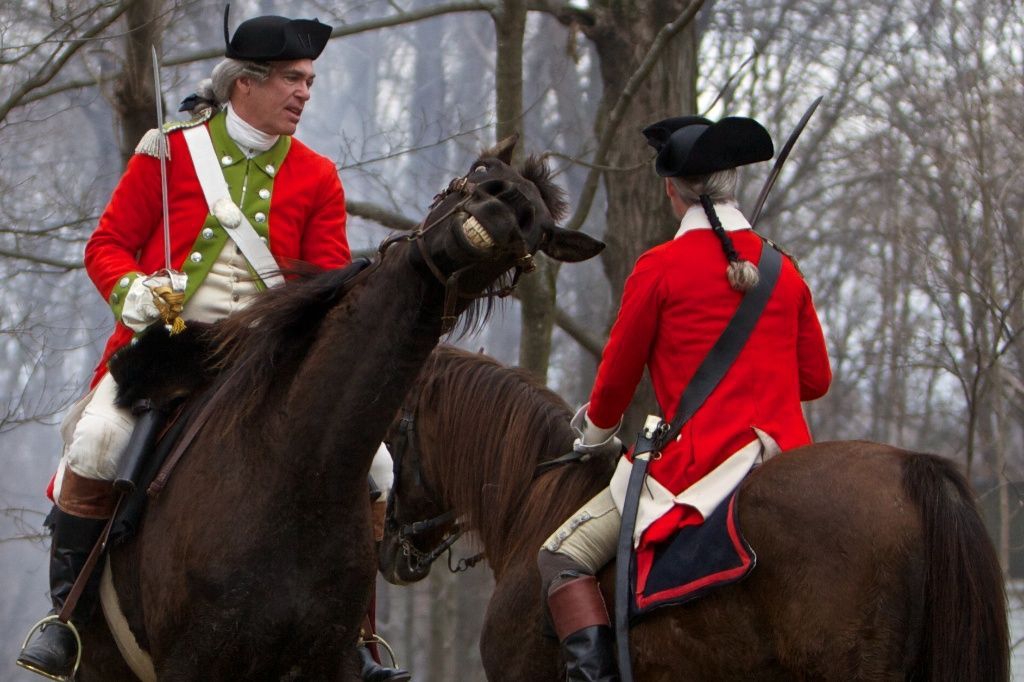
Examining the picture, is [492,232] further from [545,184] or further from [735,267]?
[735,267]

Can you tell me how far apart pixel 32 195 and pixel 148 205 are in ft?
20.8

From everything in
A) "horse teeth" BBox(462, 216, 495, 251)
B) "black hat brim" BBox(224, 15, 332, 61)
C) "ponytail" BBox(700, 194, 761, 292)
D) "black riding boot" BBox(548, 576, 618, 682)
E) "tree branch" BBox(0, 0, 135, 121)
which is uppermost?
"tree branch" BBox(0, 0, 135, 121)

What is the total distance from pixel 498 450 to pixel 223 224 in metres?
1.69

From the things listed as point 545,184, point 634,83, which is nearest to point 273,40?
point 545,184

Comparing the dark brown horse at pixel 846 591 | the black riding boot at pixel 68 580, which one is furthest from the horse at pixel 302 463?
the dark brown horse at pixel 846 591

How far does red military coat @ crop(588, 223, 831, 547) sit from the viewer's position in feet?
16.4

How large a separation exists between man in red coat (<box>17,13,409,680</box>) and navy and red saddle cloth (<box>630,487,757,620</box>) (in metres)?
0.99

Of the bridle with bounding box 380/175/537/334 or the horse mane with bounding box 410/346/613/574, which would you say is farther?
the horse mane with bounding box 410/346/613/574

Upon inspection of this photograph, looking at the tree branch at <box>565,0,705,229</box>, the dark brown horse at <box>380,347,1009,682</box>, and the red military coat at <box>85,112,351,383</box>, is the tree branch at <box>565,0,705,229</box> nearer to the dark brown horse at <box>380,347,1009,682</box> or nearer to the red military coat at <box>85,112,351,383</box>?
the red military coat at <box>85,112,351,383</box>

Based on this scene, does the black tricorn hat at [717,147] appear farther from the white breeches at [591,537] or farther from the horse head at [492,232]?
the white breeches at [591,537]

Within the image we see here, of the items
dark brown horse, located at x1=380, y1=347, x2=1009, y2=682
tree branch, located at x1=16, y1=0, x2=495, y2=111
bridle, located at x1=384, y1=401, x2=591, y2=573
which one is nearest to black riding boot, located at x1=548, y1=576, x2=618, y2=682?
dark brown horse, located at x1=380, y1=347, x2=1009, y2=682

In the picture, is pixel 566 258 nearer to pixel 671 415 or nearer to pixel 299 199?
pixel 671 415

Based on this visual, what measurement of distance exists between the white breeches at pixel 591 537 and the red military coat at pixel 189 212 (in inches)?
56.5

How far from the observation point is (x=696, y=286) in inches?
199
